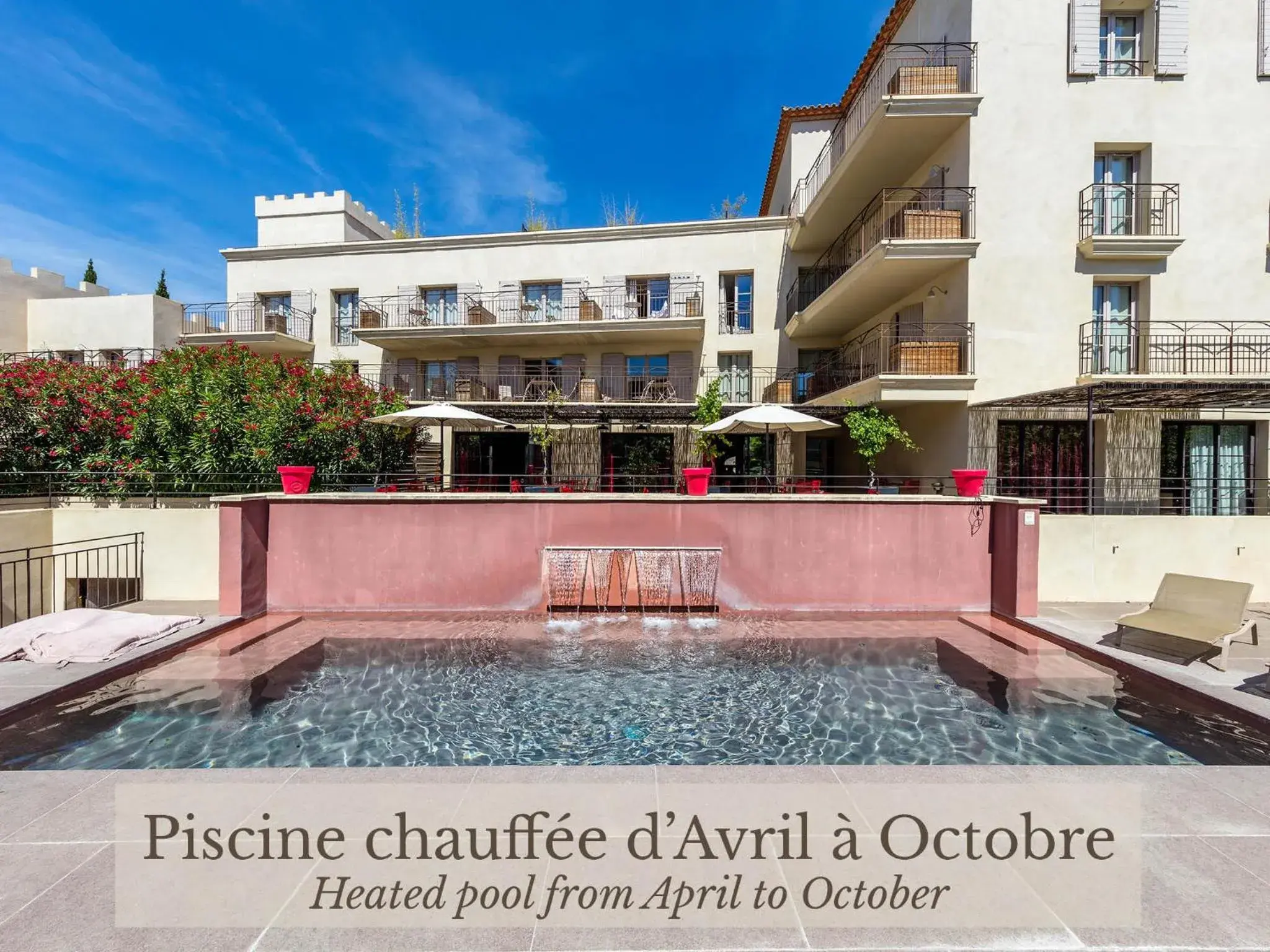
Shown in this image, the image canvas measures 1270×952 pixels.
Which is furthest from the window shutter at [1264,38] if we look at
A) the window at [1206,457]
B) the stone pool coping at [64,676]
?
the stone pool coping at [64,676]

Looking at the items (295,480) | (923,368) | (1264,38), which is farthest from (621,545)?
(1264,38)

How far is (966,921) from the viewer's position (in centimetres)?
295

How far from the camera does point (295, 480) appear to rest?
9727mm

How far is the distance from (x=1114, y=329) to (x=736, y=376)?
1020 centimetres

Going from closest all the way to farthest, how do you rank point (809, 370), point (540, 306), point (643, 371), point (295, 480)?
point (295, 480) → point (809, 370) → point (643, 371) → point (540, 306)

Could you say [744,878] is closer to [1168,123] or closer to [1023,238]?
[1023,238]

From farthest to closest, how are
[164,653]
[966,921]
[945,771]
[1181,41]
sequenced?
[1181,41]
[164,653]
[945,771]
[966,921]

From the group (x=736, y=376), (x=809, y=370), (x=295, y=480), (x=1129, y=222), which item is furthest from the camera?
(x=736, y=376)

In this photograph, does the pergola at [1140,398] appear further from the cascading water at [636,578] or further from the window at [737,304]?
the window at [737,304]

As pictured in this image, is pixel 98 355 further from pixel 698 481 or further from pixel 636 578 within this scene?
pixel 698 481

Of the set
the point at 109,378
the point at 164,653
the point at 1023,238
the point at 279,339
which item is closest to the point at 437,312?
the point at 279,339

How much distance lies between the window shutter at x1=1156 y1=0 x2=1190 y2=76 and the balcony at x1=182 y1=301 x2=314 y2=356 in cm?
2653

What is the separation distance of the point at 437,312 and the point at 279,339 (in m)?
5.80

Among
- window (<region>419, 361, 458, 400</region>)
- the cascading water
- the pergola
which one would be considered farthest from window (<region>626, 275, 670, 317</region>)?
the cascading water
